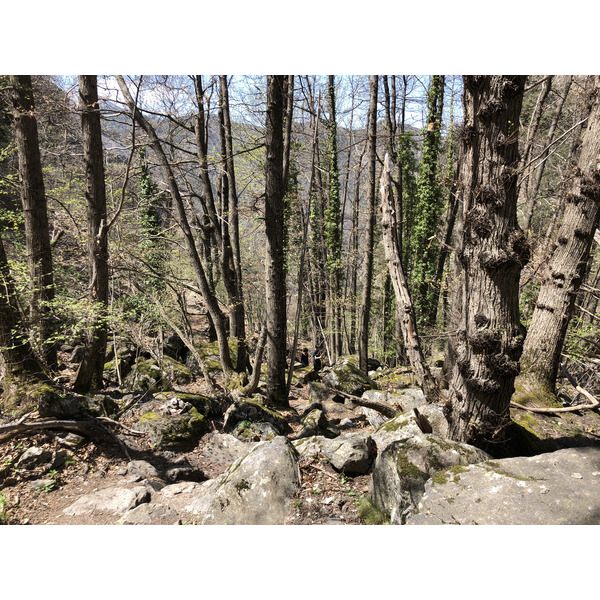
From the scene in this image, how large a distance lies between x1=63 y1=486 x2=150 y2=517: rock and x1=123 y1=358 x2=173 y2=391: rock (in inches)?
141

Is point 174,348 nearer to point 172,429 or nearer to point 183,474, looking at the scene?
point 172,429

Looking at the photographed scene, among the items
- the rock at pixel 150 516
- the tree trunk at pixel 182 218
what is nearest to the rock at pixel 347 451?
the rock at pixel 150 516

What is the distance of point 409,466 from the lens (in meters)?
2.67

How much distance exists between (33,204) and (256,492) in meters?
5.64

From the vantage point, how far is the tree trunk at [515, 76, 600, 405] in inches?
161

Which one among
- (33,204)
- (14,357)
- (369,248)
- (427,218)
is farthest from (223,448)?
(427,218)

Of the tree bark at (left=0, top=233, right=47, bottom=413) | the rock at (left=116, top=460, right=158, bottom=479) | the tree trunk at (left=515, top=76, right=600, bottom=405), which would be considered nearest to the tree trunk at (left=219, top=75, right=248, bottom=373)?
the rock at (left=116, top=460, right=158, bottom=479)

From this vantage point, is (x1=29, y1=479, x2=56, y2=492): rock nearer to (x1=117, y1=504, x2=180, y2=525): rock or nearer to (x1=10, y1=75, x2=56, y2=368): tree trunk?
(x1=117, y1=504, x2=180, y2=525): rock

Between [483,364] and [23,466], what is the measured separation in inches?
174

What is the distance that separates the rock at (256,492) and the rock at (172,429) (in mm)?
1908

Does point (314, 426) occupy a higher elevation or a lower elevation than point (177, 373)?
higher

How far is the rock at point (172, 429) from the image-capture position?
4945 millimetres

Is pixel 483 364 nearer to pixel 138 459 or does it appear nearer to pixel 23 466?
pixel 138 459
